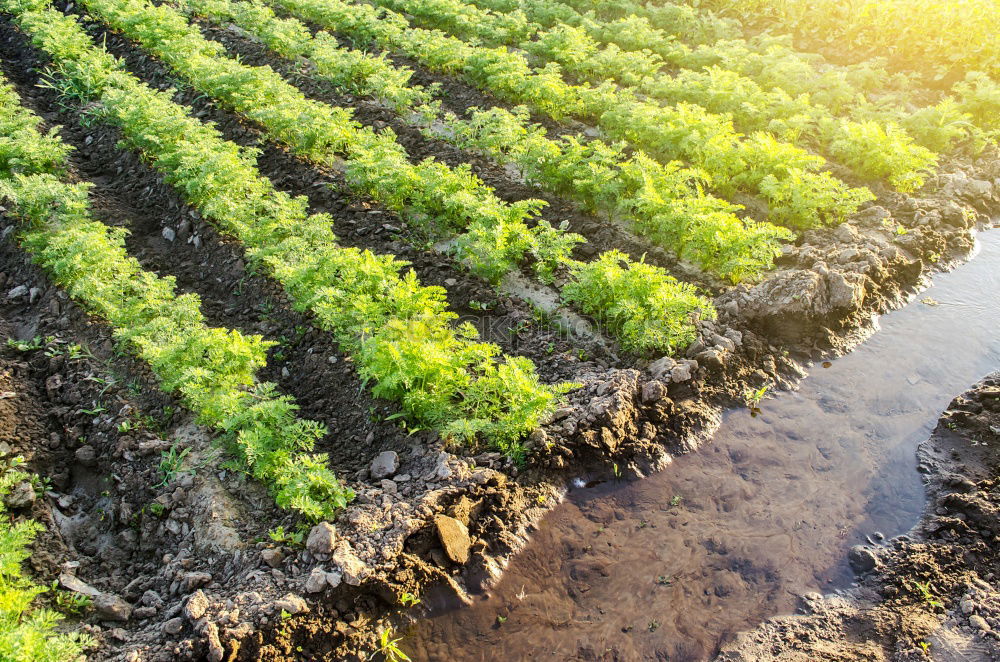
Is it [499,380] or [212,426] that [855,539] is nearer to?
[499,380]

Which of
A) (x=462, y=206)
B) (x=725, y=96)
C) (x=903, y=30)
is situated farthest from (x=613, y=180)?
(x=903, y=30)

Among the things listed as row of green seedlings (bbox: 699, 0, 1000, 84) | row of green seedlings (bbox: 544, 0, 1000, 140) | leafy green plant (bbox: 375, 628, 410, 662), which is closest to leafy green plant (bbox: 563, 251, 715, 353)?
leafy green plant (bbox: 375, 628, 410, 662)

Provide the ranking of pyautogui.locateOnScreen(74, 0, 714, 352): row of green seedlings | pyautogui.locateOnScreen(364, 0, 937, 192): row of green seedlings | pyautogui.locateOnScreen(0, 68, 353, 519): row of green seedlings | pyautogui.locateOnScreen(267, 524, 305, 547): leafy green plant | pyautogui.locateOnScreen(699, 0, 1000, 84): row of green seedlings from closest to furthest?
pyautogui.locateOnScreen(267, 524, 305, 547): leafy green plant, pyautogui.locateOnScreen(0, 68, 353, 519): row of green seedlings, pyautogui.locateOnScreen(74, 0, 714, 352): row of green seedlings, pyautogui.locateOnScreen(364, 0, 937, 192): row of green seedlings, pyautogui.locateOnScreen(699, 0, 1000, 84): row of green seedlings

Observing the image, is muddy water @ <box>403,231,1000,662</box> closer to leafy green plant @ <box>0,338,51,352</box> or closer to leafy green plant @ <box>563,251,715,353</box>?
leafy green plant @ <box>563,251,715,353</box>

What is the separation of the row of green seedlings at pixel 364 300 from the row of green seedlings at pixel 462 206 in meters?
0.87

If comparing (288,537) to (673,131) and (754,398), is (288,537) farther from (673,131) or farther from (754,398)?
(673,131)

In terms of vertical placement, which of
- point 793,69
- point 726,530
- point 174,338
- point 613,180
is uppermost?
point 793,69

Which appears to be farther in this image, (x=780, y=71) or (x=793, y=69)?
(x=780, y=71)

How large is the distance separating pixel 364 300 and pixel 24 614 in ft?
13.6

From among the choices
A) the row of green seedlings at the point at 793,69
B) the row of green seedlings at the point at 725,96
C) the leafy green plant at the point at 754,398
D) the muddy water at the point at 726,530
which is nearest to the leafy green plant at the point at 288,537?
the muddy water at the point at 726,530

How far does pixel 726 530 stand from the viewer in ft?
21.1

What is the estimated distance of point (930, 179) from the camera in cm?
1220

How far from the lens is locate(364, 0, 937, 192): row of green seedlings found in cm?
1177

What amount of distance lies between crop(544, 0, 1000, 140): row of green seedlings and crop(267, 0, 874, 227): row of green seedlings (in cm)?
275
